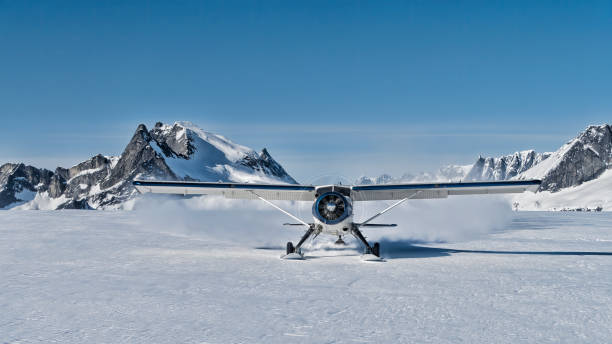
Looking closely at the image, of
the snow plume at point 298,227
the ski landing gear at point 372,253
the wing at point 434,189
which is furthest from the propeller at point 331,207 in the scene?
the snow plume at point 298,227

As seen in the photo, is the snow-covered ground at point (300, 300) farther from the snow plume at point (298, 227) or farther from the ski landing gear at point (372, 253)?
the snow plume at point (298, 227)

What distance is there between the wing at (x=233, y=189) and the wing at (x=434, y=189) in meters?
2.30

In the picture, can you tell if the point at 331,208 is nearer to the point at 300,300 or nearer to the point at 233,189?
the point at 233,189

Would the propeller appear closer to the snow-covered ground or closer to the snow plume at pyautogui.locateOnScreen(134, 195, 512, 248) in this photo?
the snow-covered ground

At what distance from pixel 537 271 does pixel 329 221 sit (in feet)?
22.6

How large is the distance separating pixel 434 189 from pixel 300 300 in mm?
11608

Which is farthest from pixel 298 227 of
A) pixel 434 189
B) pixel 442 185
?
pixel 442 185

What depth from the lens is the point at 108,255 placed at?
16.8 metres

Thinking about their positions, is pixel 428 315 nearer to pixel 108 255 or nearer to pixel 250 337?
pixel 250 337

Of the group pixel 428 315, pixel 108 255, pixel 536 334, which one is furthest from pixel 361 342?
pixel 108 255

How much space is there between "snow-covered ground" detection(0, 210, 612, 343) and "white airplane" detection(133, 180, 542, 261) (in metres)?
1.53

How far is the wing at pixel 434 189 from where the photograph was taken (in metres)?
18.5

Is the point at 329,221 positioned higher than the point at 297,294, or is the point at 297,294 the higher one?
the point at 329,221

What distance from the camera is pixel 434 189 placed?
63.2 ft
